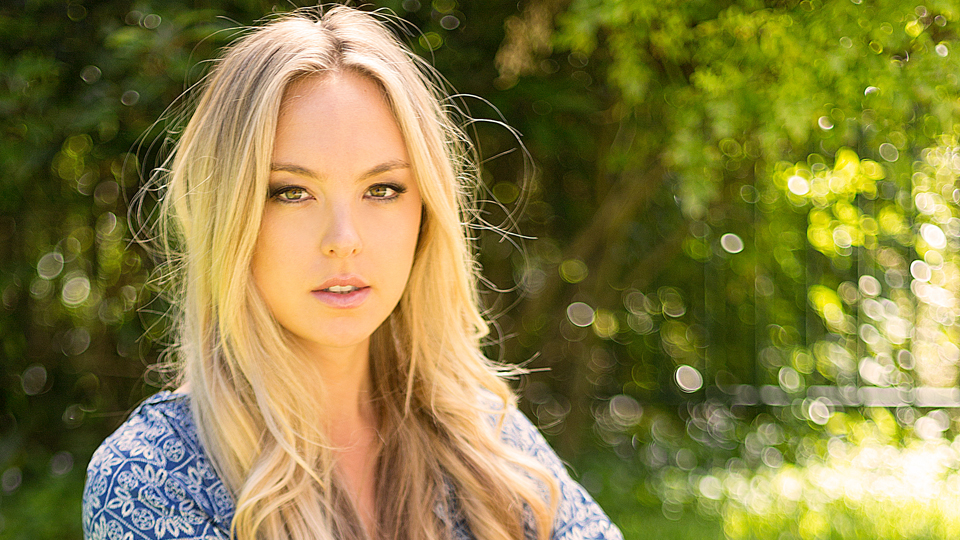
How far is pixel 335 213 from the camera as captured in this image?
141cm

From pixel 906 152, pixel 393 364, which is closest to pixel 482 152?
pixel 906 152

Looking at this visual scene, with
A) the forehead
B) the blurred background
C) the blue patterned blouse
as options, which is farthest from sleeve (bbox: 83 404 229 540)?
the blurred background

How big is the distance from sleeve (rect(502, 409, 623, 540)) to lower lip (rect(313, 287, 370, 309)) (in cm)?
47

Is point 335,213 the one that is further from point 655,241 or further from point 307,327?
point 655,241

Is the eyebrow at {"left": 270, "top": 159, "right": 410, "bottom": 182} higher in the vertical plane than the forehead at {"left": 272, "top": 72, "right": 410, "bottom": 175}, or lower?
lower

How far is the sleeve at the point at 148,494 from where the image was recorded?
1.32 metres

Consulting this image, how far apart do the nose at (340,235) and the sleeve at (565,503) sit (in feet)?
1.85

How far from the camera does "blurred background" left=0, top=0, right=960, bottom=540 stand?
2459 millimetres

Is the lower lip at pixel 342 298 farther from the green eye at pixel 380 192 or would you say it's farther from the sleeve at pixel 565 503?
the sleeve at pixel 565 503

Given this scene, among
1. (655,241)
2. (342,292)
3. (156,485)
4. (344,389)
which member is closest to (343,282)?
(342,292)

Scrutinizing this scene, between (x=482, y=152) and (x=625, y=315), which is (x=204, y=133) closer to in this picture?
(x=482, y=152)

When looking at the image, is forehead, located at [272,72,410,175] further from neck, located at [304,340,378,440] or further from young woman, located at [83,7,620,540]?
neck, located at [304,340,378,440]

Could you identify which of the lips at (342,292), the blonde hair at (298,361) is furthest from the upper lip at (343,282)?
the blonde hair at (298,361)

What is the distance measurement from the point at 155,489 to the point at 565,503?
746 mm
